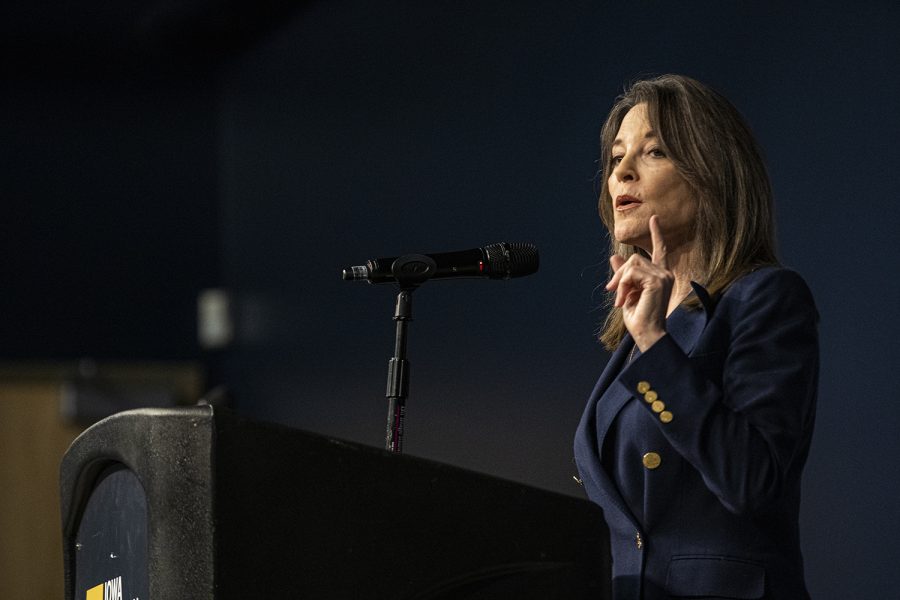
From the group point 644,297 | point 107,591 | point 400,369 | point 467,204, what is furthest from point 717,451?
point 467,204

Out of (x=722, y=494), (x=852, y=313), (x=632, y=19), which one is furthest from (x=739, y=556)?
(x=632, y=19)

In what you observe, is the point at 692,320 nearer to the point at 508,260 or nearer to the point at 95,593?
the point at 508,260

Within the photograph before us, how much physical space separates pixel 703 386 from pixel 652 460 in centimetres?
15

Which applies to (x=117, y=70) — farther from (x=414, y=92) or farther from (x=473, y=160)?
(x=473, y=160)

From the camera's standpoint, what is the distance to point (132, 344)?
6359 mm

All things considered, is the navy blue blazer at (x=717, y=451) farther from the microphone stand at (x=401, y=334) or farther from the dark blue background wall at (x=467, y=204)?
the dark blue background wall at (x=467, y=204)

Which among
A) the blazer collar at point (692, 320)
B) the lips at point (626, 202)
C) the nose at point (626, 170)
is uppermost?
the nose at point (626, 170)

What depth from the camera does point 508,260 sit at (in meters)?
1.84

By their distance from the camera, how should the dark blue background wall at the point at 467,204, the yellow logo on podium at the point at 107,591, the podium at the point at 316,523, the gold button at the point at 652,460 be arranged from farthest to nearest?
1. the dark blue background wall at the point at 467,204
2. the gold button at the point at 652,460
3. the yellow logo on podium at the point at 107,591
4. the podium at the point at 316,523

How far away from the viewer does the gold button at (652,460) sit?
1.56 m

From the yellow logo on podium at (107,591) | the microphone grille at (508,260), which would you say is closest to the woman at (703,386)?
the microphone grille at (508,260)

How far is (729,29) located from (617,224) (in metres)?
1.52

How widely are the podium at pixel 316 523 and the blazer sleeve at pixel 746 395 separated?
32cm

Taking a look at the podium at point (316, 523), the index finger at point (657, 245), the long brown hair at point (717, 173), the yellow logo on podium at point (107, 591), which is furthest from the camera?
the long brown hair at point (717, 173)
